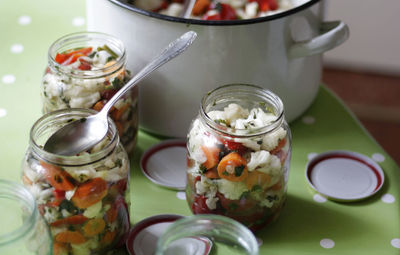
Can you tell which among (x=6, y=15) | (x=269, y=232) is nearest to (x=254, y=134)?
(x=269, y=232)

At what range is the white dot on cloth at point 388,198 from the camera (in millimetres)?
1049

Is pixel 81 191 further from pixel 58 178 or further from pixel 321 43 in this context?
pixel 321 43

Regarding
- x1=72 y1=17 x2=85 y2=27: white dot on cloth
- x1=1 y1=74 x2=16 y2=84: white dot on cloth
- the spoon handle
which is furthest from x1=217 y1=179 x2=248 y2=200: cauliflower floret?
x1=72 y1=17 x2=85 y2=27: white dot on cloth

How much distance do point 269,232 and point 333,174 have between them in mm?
190

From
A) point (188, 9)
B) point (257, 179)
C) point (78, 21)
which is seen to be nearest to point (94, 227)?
point (257, 179)

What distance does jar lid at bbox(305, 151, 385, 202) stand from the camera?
106 centimetres

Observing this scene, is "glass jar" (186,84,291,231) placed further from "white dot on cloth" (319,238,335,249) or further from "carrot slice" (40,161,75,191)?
"carrot slice" (40,161,75,191)

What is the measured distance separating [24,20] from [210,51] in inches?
23.1

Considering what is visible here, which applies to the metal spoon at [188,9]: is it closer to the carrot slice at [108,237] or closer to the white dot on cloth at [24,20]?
the white dot on cloth at [24,20]

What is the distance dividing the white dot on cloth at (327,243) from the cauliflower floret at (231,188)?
0.16m

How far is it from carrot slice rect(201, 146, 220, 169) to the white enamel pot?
19 centimetres

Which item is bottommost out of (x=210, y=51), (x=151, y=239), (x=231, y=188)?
(x=151, y=239)

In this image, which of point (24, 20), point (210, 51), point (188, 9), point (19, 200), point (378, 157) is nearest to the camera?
point (19, 200)

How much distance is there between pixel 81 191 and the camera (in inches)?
32.9
